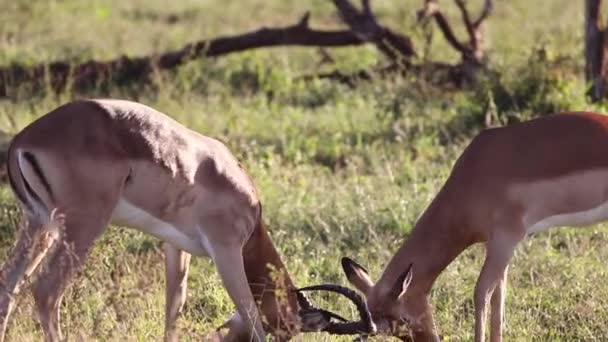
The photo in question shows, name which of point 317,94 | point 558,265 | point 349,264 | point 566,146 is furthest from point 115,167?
point 317,94

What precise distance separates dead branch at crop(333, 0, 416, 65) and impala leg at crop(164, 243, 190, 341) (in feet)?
18.4

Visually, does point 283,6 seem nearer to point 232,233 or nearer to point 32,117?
point 32,117

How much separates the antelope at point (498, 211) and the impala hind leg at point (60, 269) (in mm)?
1077

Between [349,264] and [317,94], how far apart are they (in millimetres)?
5622

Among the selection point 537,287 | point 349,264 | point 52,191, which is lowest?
point 537,287

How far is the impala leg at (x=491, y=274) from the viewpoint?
6.08 meters

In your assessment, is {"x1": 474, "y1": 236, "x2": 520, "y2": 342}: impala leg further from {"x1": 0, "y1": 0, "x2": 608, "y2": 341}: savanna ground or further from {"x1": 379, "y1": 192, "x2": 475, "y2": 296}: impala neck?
{"x1": 0, "y1": 0, "x2": 608, "y2": 341}: savanna ground

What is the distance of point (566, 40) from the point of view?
520 inches

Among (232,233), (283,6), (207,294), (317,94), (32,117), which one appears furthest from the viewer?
(283,6)

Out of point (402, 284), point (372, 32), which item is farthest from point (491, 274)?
point (372, 32)

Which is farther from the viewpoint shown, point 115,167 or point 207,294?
point 207,294

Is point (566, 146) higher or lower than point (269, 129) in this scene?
higher

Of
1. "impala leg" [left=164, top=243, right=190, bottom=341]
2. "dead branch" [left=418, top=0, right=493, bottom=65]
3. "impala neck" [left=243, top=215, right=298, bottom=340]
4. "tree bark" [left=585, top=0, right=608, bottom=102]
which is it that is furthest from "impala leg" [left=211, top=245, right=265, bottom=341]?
"dead branch" [left=418, top=0, right=493, bottom=65]

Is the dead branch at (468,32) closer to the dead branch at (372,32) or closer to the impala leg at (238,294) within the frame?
the dead branch at (372,32)
